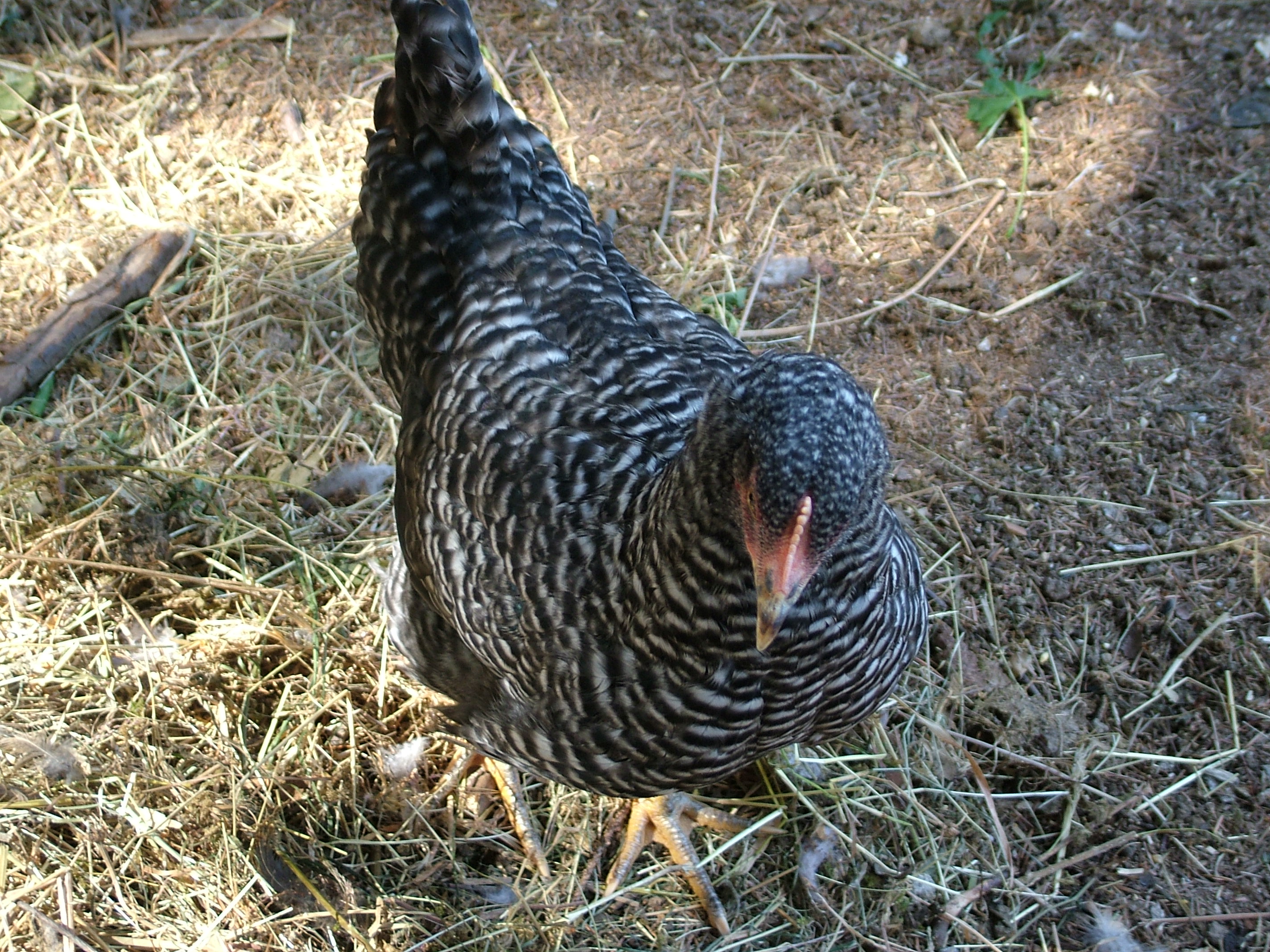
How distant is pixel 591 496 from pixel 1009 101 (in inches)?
128

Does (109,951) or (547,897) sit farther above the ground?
(109,951)

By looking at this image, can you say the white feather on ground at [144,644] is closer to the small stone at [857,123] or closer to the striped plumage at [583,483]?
the striped plumage at [583,483]

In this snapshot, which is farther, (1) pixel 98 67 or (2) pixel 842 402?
(1) pixel 98 67

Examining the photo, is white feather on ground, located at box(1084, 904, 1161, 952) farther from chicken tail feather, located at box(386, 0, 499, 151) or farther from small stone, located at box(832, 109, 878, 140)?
small stone, located at box(832, 109, 878, 140)

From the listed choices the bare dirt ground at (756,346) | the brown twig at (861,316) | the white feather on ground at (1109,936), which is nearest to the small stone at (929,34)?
the bare dirt ground at (756,346)

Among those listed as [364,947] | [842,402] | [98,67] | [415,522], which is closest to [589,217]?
[415,522]

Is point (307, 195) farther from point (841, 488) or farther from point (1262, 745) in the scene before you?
point (1262, 745)

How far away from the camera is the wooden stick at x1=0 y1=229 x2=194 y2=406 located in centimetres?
367

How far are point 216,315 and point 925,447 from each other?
2.95m

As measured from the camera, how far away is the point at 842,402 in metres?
1.73

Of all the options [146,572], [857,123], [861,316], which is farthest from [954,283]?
[146,572]

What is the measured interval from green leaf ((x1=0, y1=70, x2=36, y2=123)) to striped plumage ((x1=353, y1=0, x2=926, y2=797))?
2.51 meters

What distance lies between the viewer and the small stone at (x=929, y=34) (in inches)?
179

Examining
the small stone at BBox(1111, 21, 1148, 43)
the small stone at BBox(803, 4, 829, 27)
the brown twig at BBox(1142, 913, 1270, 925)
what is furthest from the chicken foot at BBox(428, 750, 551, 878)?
the small stone at BBox(1111, 21, 1148, 43)
